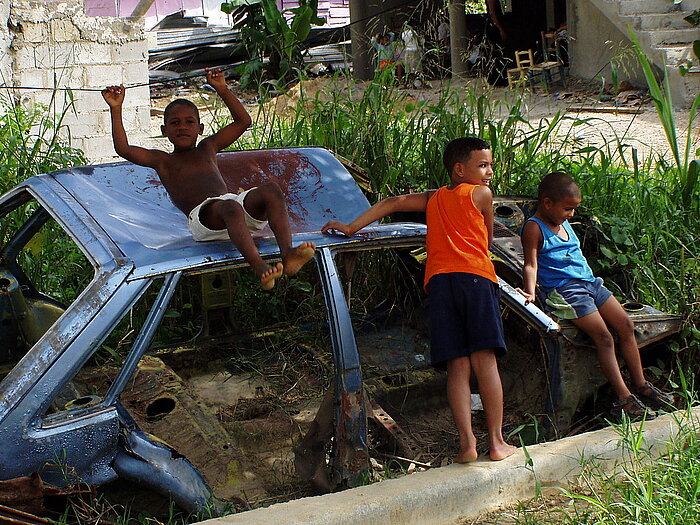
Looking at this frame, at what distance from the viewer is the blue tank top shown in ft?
12.8

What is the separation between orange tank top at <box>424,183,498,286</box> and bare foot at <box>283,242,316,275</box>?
55 centimetres

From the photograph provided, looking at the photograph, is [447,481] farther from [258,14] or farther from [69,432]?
[258,14]

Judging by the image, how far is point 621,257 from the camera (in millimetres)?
4648

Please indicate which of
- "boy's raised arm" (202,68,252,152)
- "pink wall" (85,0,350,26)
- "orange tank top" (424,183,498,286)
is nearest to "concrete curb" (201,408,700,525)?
"orange tank top" (424,183,498,286)

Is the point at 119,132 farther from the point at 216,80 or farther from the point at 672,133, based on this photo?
the point at 672,133

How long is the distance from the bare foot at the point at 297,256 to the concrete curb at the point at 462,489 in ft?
2.82

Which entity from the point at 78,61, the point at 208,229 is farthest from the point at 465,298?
the point at 78,61

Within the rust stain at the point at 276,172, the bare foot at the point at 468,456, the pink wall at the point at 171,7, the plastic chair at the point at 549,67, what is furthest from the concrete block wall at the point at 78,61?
the pink wall at the point at 171,7

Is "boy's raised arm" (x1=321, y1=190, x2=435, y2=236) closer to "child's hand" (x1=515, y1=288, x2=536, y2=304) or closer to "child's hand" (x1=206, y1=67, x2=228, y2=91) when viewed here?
"child's hand" (x1=515, y1=288, x2=536, y2=304)

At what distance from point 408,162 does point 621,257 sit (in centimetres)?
165

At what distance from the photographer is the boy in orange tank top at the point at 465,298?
129 inches

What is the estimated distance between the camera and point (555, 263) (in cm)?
390

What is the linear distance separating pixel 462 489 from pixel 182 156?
1.94m

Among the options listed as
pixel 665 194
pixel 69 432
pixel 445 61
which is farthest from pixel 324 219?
pixel 445 61
